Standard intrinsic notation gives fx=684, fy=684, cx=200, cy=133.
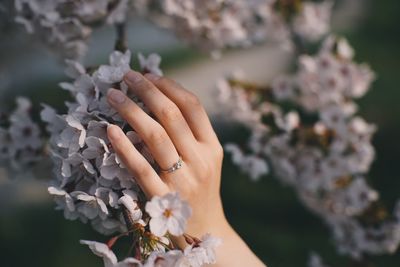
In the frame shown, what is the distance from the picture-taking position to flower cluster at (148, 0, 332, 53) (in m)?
2.57

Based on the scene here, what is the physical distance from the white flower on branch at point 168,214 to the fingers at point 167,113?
6.4 inches

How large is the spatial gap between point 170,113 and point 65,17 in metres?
0.75

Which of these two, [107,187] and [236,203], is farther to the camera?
[236,203]

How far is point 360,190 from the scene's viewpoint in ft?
8.86

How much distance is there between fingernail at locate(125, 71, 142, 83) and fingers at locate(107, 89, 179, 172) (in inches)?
3.4

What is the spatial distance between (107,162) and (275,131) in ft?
4.07

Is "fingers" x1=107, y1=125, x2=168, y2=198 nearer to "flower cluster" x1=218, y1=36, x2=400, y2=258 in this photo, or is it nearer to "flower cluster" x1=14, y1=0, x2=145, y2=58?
"flower cluster" x1=14, y1=0, x2=145, y2=58

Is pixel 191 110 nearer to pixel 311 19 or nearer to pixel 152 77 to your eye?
pixel 152 77

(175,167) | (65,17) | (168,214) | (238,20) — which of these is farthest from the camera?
(238,20)

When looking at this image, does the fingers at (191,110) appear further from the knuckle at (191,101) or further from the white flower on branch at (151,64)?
the white flower on branch at (151,64)

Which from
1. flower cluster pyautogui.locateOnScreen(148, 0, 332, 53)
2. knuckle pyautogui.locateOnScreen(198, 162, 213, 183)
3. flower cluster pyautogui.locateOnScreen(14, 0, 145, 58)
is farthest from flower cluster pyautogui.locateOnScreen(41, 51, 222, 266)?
flower cluster pyautogui.locateOnScreen(148, 0, 332, 53)

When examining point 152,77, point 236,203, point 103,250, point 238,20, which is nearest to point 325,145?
point 238,20


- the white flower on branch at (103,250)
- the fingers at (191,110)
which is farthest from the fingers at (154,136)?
the white flower on branch at (103,250)

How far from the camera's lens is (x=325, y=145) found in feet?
8.64
